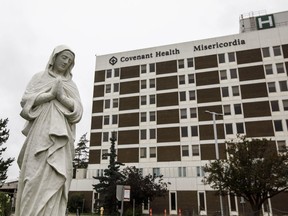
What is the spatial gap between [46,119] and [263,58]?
150 feet

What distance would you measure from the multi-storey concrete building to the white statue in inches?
1485

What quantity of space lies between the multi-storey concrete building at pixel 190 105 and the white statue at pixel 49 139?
37709mm

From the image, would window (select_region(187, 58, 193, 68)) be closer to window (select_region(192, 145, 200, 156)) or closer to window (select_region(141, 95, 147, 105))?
window (select_region(141, 95, 147, 105))

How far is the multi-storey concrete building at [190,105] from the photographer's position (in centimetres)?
4081

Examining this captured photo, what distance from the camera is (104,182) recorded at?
38.5 meters

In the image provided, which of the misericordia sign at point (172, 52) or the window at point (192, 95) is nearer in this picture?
the window at point (192, 95)

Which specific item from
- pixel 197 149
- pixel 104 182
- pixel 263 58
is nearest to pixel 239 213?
pixel 197 149

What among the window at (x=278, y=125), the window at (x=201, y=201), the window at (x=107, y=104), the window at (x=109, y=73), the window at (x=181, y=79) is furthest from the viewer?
the window at (x=109, y=73)

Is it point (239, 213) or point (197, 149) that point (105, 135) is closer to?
point (197, 149)

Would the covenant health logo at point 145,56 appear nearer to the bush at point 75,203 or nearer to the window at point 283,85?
the window at point 283,85

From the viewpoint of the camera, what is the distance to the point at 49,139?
4070mm

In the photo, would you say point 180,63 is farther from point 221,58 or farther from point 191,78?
point 221,58

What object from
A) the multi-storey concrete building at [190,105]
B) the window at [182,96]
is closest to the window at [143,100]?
the multi-storey concrete building at [190,105]

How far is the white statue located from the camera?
379 cm
